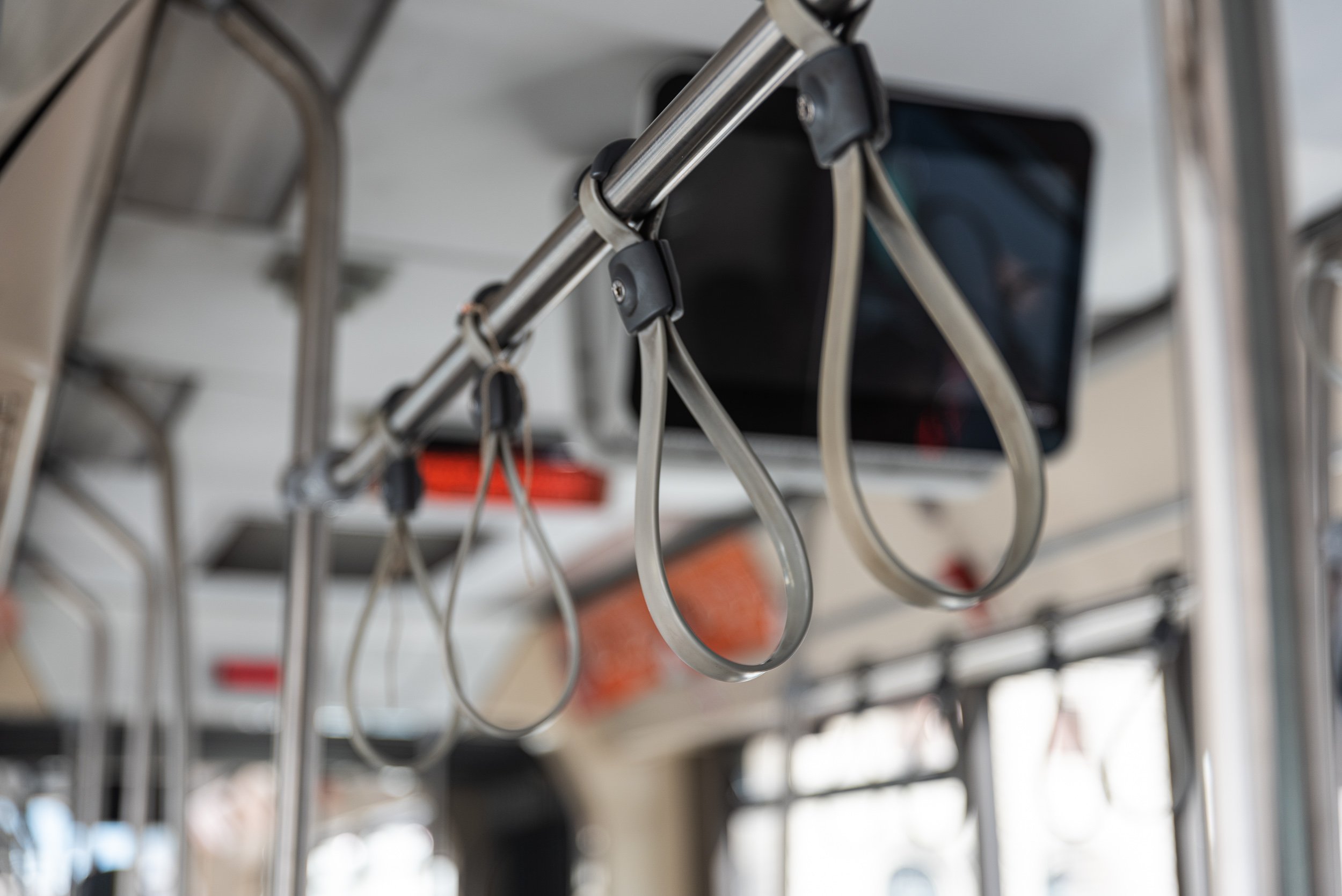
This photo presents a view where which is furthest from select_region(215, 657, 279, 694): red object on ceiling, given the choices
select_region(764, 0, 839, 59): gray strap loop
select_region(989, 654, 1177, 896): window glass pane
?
select_region(764, 0, 839, 59): gray strap loop

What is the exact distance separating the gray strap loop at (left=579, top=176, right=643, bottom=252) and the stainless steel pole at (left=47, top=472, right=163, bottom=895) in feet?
6.44

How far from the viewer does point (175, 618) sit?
209cm

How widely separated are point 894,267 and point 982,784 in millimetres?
1997

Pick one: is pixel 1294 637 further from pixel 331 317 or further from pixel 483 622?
pixel 483 622

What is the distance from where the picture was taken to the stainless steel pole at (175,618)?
2.08m

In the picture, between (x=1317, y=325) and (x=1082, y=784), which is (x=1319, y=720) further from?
(x=1082, y=784)

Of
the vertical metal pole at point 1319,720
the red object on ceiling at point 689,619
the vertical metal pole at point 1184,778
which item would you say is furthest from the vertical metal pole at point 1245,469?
the red object on ceiling at point 689,619

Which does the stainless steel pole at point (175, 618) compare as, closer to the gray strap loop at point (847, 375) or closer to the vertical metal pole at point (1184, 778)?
the vertical metal pole at point (1184, 778)

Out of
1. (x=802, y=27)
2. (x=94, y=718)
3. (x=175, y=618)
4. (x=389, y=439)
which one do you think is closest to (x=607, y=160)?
(x=802, y=27)

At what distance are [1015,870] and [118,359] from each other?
87.7 inches

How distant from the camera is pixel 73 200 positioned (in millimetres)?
1222

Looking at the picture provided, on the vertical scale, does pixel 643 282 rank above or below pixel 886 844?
above

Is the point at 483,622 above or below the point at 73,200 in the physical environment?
above

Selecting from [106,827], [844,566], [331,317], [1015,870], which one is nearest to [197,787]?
[106,827]
